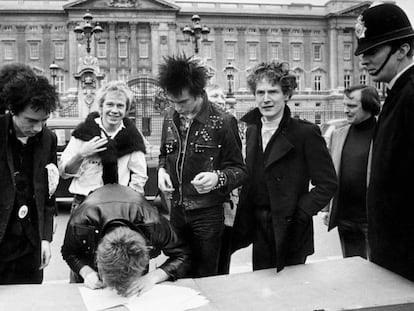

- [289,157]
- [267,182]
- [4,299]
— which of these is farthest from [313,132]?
[4,299]

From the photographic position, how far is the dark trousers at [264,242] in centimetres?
292

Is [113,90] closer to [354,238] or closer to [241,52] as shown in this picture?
[354,238]

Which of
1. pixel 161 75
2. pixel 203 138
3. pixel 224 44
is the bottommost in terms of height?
pixel 203 138

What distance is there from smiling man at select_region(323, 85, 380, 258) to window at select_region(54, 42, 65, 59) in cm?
4648

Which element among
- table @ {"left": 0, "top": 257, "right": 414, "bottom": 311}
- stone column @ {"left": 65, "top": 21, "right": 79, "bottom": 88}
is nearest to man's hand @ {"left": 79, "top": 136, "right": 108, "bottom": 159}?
table @ {"left": 0, "top": 257, "right": 414, "bottom": 311}

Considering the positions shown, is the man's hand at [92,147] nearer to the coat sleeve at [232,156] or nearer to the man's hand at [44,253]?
the man's hand at [44,253]

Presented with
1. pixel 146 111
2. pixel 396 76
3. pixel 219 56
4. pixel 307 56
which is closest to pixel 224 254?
pixel 396 76

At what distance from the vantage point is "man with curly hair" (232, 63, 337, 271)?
9.20 feet

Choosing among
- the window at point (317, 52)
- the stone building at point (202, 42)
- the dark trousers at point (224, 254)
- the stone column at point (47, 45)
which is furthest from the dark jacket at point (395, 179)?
the window at point (317, 52)

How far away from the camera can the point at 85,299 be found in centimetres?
210

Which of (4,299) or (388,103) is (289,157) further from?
(4,299)

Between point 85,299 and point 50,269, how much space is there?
3593 mm

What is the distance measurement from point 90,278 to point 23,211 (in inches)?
30.6

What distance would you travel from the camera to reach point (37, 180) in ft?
9.39
